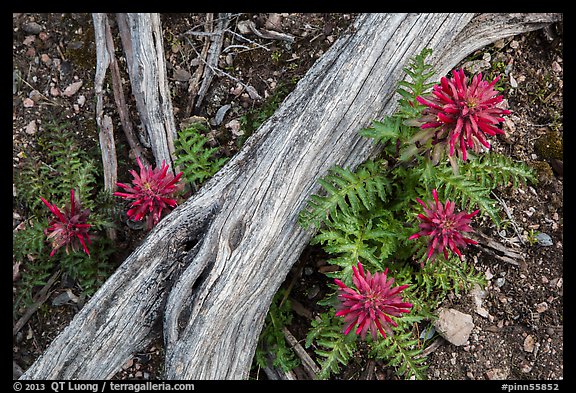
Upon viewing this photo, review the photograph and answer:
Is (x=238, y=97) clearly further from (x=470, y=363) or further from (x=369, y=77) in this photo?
(x=470, y=363)

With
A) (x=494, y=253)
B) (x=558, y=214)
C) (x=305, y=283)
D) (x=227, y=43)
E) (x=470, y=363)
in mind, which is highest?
(x=227, y=43)

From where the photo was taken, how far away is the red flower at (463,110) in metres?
2.91

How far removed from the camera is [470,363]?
13.6 feet

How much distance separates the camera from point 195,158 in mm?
4098

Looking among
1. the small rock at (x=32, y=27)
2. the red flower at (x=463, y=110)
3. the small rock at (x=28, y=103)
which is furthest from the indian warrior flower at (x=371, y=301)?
the small rock at (x=32, y=27)

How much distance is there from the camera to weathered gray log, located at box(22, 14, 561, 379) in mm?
3629

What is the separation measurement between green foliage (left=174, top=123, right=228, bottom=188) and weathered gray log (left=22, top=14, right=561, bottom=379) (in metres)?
0.33

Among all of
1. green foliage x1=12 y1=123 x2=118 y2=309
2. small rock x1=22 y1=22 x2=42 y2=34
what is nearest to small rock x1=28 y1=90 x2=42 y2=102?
green foliage x1=12 y1=123 x2=118 y2=309

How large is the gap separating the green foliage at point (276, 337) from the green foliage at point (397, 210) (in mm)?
305

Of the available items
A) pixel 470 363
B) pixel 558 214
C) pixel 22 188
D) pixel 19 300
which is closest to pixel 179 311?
pixel 19 300

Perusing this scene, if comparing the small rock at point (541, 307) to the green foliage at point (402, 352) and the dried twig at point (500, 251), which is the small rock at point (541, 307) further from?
the green foliage at point (402, 352)

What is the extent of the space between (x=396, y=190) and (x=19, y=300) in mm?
3102

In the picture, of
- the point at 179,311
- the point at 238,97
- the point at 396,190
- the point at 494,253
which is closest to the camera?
the point at 179,311

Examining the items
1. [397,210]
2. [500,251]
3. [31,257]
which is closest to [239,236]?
[397,210]
